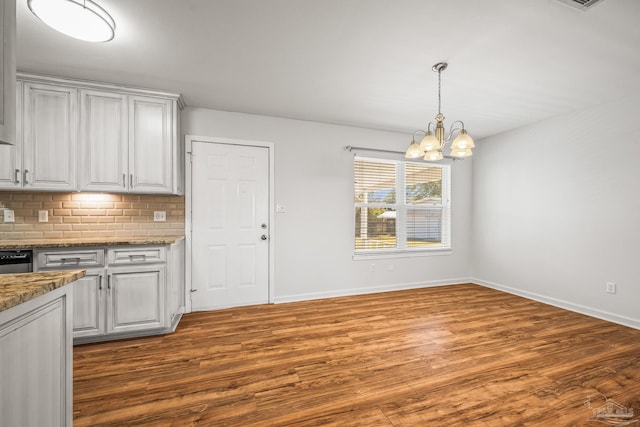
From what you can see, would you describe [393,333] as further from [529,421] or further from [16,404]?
[16,404]

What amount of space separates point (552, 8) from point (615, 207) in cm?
265

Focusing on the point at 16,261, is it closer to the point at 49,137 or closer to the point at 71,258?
the point at 71,258

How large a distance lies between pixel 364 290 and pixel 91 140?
12.6 ft

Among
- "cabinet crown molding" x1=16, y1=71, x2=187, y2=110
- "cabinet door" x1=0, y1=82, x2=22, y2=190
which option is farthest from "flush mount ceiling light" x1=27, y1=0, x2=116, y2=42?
"cabinet door" x1=0, y1=82, x2=22, y2=190

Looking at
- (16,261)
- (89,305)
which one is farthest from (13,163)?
(89,305)

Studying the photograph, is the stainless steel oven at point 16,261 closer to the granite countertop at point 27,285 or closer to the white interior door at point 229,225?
the white interior door at point 229,225

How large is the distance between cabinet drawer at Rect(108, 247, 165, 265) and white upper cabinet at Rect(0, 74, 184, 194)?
664 mm

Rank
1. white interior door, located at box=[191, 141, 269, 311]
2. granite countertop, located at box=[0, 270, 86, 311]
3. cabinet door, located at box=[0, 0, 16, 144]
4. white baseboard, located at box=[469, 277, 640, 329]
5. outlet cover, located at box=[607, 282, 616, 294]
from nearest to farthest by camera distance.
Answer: granite countertop, located at box=[0, 270, 86, 311] < cabinet door, located at box=[0, 0, 16, 144] < white baseboard, located at box=[469, 277, 640, 329] < outlet cover, located at box=[607, 282, 616, 294] < white interior door, located at box=[191, 141, 269, 311]

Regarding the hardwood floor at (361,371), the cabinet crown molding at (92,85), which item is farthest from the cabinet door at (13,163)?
the hardwood floor at (361,371)

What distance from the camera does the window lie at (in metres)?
4.32

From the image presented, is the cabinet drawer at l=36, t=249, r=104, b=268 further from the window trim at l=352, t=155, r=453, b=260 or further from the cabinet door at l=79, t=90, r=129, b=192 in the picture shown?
the window trim at l=352, t=155, r=453, b=260

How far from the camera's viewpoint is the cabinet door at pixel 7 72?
0.99 metres

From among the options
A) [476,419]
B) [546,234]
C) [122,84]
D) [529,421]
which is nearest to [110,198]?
[122,84]

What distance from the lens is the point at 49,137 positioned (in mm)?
2686
